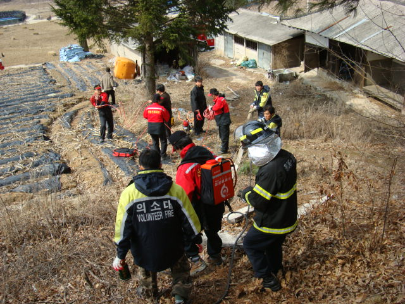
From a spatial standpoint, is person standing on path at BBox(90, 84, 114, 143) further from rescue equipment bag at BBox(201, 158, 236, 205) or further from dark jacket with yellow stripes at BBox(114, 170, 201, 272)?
dark jacket with yellow stripes at BBox(114, 170, 201, 272)

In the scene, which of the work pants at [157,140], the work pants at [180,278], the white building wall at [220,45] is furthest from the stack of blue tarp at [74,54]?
the work pants at [180,278]

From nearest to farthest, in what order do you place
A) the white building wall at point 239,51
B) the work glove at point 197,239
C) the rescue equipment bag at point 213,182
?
the work glove at point 197,239 < the rescue equipment bag at point 213,182 < the white building wall at point 239,51

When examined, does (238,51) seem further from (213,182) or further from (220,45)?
(213,182)

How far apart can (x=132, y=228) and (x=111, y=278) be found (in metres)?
1.03

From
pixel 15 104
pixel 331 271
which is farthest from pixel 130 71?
pixel 331 271

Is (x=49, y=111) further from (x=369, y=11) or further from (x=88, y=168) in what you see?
(x=369, y=11)

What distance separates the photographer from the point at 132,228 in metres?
3.06

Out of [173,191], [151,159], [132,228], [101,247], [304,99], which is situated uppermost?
[151,159]

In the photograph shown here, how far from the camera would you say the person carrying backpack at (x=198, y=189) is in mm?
3670

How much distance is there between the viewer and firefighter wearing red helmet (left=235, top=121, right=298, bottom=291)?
3.10m

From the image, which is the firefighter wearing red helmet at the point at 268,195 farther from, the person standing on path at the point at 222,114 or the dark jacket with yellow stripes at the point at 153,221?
the person standing on path at the point at 222,114

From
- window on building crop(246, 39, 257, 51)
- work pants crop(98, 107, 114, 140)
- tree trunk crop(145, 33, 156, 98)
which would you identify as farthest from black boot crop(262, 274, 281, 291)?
window on building crop(246, 39, 257, 51)

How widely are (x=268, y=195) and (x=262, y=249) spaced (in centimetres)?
58

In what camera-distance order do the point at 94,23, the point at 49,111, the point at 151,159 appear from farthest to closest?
the point at 49,111 → the point at 94,23 → the point at 151,159
